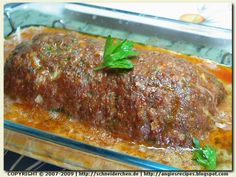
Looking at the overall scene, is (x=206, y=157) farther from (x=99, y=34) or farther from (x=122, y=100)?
(x=99, y=34)

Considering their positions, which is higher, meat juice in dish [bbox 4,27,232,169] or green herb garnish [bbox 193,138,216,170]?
meat juice in dish [bbox 4,27,232,169]

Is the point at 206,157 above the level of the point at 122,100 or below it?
below

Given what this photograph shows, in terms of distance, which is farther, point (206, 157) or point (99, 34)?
point (99, 34)

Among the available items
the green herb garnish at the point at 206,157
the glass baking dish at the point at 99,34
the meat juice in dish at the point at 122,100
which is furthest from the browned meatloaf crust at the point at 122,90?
the glass baking dish at the point at 99,34

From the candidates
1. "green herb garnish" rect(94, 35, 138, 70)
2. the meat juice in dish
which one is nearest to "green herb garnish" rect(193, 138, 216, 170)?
the meat juice in dish

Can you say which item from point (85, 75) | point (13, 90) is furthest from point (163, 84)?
point (13, 90)

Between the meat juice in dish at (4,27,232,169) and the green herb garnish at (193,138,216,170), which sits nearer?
the green herb garnish at (193,138,216,170)

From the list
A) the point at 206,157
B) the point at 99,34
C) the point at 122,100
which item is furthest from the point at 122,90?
the point at 99,34

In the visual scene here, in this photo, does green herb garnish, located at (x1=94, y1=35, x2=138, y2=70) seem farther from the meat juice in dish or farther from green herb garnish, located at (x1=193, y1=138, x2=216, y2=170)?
green herb garnish, located at (x1=193, y1=138, x2=216, y2=170)
